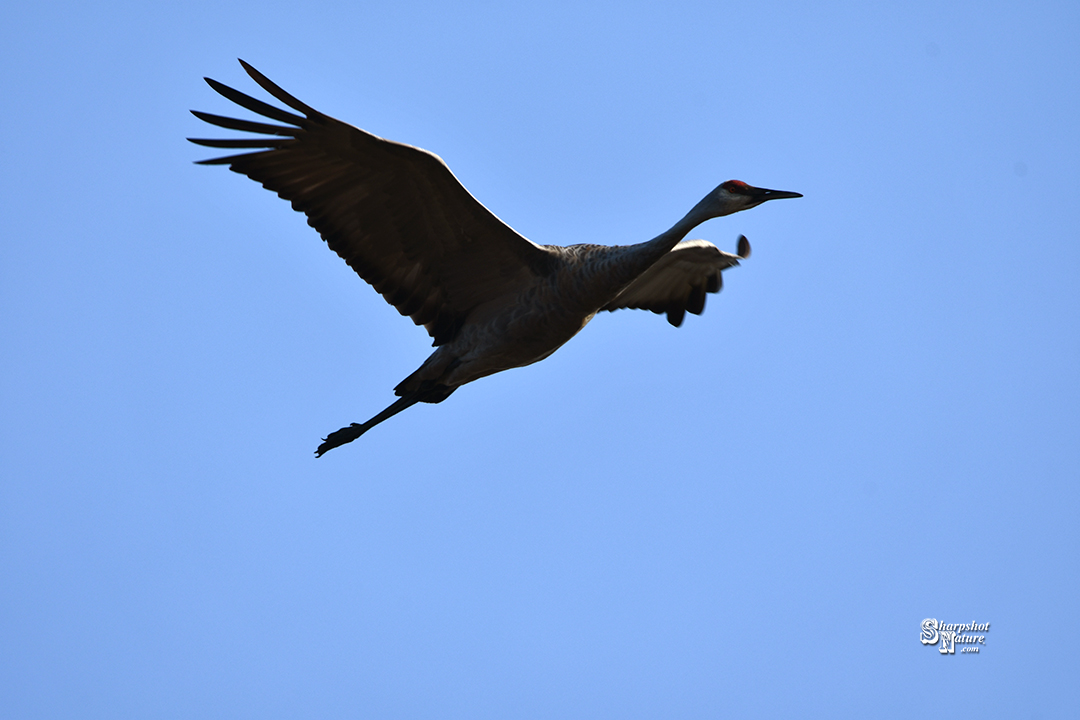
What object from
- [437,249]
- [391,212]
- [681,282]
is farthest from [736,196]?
[391,212]

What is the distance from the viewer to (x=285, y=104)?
818cm

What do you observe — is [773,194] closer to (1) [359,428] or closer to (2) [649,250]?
(2) [649,250]

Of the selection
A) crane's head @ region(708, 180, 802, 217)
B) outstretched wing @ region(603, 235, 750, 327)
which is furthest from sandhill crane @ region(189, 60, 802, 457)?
outstretched wing @ region(603, 235, 750, 327)

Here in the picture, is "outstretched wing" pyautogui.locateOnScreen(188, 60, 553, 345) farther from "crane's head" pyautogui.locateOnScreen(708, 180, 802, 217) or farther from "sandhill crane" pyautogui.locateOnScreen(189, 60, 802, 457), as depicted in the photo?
"crane's head" pyautogui.locateOnScreen(708, 180, 802, 217)

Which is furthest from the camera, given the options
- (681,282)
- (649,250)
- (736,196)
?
(681,282)

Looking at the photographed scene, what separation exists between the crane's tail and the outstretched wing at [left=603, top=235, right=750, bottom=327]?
2.64 metres

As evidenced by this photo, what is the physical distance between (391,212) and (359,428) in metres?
2.26

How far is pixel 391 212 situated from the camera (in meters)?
9.16

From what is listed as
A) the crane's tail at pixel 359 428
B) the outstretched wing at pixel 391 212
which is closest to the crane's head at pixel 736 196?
the outstretched wing at pixel 391 212

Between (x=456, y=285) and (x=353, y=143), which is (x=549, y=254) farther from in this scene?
(x=353, y=143)

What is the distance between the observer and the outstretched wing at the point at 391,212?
27.6 ft

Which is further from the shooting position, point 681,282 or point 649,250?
point 681,282

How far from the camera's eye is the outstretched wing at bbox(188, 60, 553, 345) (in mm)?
8422

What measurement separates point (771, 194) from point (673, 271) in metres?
2.41
